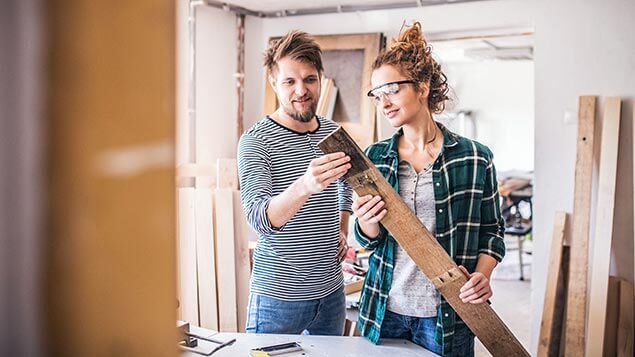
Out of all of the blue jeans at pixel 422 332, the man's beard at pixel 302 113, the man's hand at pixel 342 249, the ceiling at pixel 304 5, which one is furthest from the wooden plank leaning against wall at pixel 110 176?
the ceiling at pixel 304 5

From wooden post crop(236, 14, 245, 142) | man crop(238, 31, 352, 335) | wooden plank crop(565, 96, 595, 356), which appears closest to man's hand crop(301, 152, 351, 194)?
man crop(238, 31, 352, 335)

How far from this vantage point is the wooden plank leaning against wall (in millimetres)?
196

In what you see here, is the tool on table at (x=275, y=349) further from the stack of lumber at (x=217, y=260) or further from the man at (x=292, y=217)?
the stack of lumber at (x=217, y=260)

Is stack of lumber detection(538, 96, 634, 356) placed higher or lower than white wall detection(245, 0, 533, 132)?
lower

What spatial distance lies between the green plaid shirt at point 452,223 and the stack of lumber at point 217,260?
1.97 meters

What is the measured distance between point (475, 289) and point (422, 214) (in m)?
0.28

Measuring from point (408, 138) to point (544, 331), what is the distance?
8.01 ft

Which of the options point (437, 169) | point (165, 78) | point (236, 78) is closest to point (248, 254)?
point (236, 78)

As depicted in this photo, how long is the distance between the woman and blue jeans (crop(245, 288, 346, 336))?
0.84 ft

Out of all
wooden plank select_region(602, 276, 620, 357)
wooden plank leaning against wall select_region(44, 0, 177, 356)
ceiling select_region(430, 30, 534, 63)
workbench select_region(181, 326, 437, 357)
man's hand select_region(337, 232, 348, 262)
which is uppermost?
ceiling select_region(430, 30, 534, 63)

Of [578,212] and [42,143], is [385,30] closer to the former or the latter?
[578,212]

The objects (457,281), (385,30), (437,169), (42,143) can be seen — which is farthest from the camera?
(385,30)

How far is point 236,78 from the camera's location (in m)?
4.79

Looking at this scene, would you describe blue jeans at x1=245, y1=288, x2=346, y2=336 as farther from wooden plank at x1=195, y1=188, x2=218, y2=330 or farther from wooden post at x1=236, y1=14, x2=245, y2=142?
wooden post at x1=236, y1=14, x2=245, y2=142
